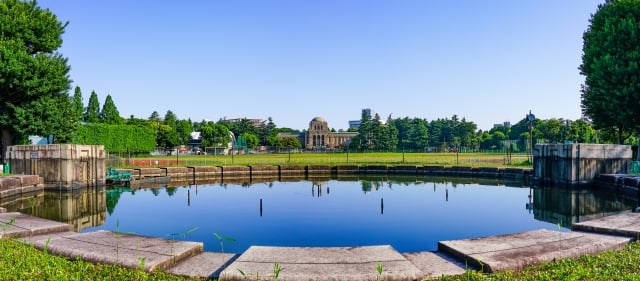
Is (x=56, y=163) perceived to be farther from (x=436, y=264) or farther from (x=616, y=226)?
(x=616, y=226)

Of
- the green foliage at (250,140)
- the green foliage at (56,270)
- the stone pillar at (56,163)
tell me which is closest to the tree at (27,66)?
the stone pillar at (56,163)

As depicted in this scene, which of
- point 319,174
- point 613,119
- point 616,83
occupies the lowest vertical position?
point 319,174

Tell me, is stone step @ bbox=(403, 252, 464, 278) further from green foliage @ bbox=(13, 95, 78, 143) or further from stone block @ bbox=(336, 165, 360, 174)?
green foliage @ bbox=(13, 95, 78, 143)

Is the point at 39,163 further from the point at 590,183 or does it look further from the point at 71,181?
the point at 590,183

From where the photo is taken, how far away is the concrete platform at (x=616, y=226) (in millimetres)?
9580

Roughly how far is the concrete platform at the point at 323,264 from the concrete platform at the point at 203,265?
33 cm

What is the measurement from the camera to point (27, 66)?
1226 inches

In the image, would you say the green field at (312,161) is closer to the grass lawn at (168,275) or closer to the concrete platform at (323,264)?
the grass lawn at (168,275)

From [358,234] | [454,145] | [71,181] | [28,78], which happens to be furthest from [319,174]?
[454,145]

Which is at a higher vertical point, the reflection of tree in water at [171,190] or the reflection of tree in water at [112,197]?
the reflection of tree in water at [112,197]

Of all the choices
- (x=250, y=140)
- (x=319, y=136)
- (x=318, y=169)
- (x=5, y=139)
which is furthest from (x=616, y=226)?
(x=319, y=136)

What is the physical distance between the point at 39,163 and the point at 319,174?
76.5ft

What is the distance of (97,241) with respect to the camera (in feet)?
29.6

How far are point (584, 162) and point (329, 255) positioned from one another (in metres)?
26.1
